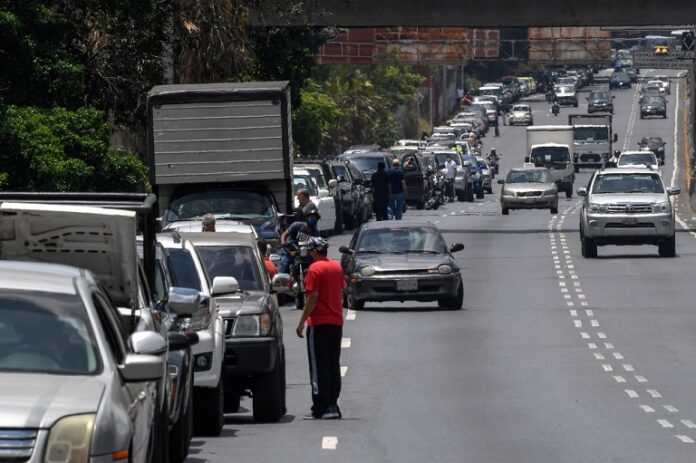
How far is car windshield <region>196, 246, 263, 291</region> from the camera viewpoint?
19.1 meters

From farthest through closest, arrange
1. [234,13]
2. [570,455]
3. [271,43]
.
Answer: [271,43] → [234,13] → [570,455]

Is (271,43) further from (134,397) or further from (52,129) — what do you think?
(134,397)

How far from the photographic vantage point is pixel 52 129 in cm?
3067

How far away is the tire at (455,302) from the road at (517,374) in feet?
0.76

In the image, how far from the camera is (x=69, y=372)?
31.9 ft

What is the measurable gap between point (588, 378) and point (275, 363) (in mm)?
5585

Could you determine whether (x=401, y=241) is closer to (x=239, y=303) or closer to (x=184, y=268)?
(x=239, y=303)

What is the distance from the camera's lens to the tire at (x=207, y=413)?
1650 centimetres

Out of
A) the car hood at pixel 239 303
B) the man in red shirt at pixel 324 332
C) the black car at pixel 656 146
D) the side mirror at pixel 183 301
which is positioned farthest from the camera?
the black car at pixel 656 146

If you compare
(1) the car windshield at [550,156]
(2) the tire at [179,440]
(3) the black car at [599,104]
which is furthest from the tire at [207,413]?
(3) the black car at [599,104]

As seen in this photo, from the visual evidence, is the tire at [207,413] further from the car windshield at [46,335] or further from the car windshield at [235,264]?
Result: the car windshield at [46,335]

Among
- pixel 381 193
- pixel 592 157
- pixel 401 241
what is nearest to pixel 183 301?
pixel 401 241

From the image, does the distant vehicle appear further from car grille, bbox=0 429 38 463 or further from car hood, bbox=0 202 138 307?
car grille, bbox=0 429 38 463

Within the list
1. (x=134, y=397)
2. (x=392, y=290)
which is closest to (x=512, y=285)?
(x=392, y=290)
